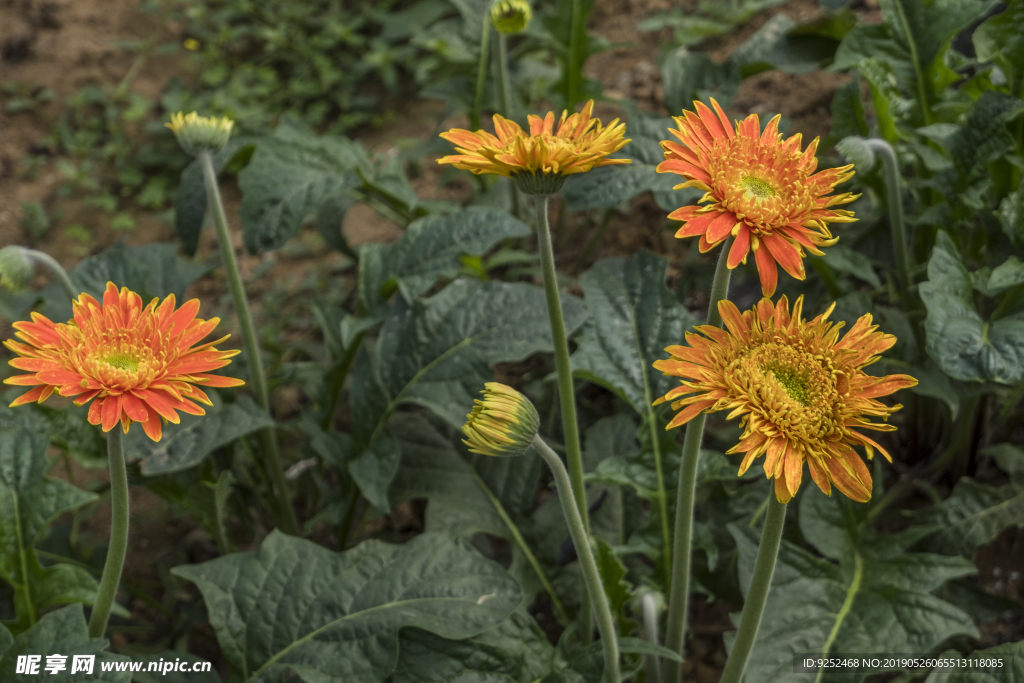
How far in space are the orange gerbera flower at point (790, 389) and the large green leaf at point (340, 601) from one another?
2.14ft

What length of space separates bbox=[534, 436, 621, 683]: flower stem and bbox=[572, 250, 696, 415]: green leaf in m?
0.54

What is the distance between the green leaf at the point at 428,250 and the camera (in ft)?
6.63

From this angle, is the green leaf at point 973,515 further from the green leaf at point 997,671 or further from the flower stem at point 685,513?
the flower stem at point 685,513

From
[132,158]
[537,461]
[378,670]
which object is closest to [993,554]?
[537,461]

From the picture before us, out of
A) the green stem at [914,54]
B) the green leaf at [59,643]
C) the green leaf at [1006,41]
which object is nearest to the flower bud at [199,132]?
the green leaf at [59,643]

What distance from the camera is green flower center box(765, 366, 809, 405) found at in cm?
110

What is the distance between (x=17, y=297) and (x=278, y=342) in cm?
89

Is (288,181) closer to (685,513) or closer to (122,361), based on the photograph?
(122,361)

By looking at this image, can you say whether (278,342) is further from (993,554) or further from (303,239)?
(993,554)

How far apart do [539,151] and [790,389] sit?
0.51 m

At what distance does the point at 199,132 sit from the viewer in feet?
5.94

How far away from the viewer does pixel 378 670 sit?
146 cm

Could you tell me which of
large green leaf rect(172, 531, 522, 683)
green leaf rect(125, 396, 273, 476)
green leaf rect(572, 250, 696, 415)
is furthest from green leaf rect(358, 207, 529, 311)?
large green leaf rect(172, 531, 522, 683)

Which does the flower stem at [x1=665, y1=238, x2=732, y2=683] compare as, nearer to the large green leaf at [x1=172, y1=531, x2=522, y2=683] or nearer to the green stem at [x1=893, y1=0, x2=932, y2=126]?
the large green leaf at [x1=172, y1=531, x2=522, y2=683]
